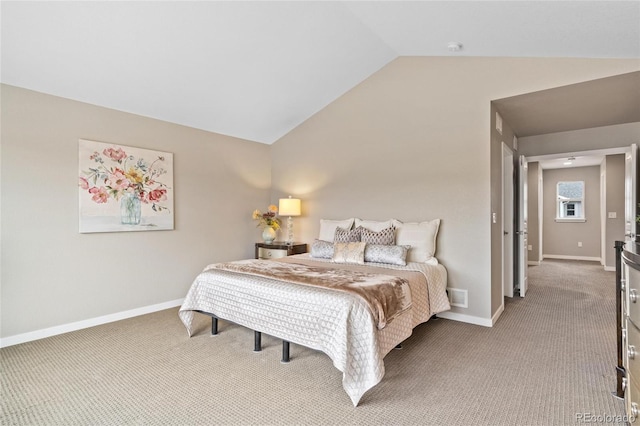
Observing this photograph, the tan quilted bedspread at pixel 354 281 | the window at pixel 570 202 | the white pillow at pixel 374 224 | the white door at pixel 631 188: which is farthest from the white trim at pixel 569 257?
the tan quilted bedspread at pixel 354 281

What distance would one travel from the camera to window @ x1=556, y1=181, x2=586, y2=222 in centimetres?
817

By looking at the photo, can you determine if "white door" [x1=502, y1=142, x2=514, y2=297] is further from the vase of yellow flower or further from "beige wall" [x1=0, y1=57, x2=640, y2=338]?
the vase of yellow flower

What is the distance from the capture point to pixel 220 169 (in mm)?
4754

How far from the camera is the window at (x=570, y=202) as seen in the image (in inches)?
322

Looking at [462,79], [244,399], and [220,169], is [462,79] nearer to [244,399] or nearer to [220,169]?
[220,169]

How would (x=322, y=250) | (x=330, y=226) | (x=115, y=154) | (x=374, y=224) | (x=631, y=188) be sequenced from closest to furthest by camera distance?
(x=115, y=154)
(x=322, y=250)
(x=374, y=224)
(x=631, y=188)
(x=330, y=226)

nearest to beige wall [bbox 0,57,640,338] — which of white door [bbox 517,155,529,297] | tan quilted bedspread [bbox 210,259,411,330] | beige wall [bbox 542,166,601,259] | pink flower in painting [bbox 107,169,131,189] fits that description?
pink flower in painting [bbox 107,169,131,189]

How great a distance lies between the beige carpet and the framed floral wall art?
1.15 meters

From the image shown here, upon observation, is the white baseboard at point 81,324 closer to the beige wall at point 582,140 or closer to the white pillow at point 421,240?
the white pillow at point 421,240

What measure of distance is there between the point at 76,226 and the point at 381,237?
326 centimetres

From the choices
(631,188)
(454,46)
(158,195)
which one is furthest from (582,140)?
(158,195)

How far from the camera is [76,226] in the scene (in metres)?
3.38

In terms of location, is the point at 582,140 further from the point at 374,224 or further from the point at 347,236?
the point at 347,236

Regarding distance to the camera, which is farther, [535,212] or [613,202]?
[535,212]
